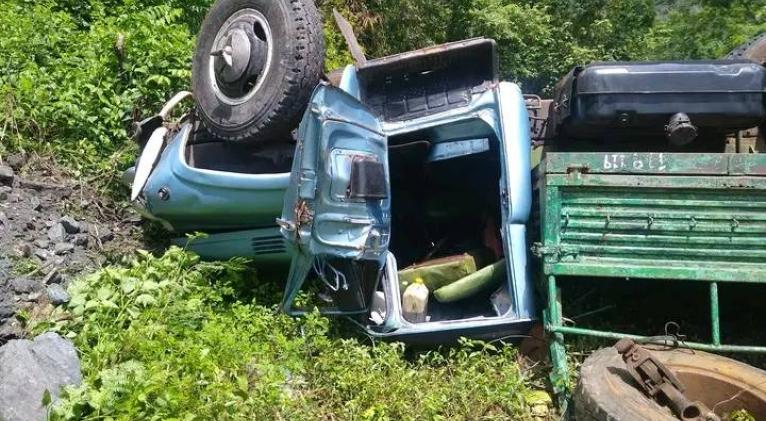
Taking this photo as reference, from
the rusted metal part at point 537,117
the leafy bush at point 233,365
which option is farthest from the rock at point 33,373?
the rusted metal part at point 537,117

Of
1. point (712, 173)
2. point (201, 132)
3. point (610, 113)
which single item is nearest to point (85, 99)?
point (201, 132)

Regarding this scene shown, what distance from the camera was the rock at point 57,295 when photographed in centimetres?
390

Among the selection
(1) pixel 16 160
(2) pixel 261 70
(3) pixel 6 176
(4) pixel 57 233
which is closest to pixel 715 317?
(2) pixel 261 70

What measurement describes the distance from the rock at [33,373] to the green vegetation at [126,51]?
2065 mm

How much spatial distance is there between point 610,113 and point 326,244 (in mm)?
1608

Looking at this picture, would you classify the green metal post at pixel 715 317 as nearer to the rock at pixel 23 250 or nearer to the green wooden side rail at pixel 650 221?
the green wooden side rail at pixel 650 221

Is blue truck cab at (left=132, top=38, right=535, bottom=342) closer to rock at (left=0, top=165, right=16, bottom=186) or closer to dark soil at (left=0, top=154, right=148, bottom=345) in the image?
dark soil at (left=0, top=154, right=148, bottom=345)

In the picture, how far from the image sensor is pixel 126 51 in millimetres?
5656

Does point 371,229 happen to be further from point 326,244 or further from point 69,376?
point 69,376

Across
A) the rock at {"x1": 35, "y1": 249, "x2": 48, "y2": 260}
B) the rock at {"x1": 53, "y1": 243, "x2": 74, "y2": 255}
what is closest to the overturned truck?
the rock at {"x1": 53, "y1": 243, "x2": 74, "y2": 255}

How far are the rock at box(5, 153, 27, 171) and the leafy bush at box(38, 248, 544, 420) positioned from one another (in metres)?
1.44

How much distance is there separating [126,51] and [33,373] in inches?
124

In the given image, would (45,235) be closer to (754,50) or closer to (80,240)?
(80,240)

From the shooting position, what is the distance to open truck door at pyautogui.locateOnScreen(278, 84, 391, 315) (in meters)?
3.66
